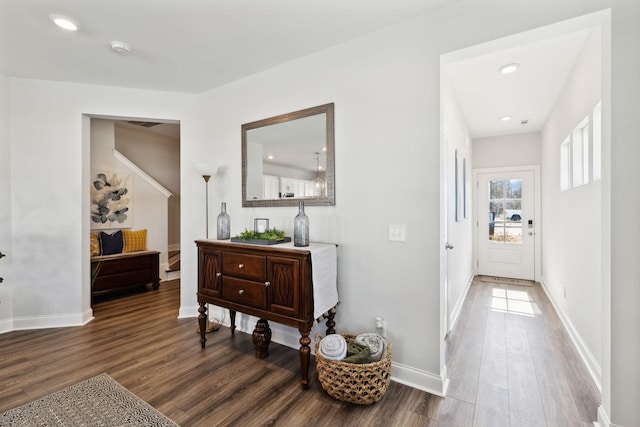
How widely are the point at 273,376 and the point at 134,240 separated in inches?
139

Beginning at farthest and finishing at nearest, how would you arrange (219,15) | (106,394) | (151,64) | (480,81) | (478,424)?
1. (480,81)
2. (151,64)
3. (219,15)
4. (106,394)
5. (478,424)

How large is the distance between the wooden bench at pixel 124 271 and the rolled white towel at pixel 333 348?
330 centimetres

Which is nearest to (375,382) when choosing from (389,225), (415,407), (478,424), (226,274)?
(415,407)

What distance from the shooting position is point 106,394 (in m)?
1.92

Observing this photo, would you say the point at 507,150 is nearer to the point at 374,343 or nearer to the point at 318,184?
the point at 318,184

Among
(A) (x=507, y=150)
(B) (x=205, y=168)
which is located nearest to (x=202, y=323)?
(B) (x=205, y=168)

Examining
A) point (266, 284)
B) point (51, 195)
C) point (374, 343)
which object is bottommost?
point (374, 343)

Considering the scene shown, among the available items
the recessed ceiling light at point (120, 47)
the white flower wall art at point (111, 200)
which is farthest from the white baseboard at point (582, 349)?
the white flower wall art at point (111, 200)

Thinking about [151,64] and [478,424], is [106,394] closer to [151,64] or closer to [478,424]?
[478,424]

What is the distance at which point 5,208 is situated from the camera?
299 cm

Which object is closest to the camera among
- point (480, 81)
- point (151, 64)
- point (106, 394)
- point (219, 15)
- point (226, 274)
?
point (106, 394)

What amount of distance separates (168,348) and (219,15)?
106 inches

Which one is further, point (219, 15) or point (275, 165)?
point (275, 165)

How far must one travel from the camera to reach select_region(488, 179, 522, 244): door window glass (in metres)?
5.04
